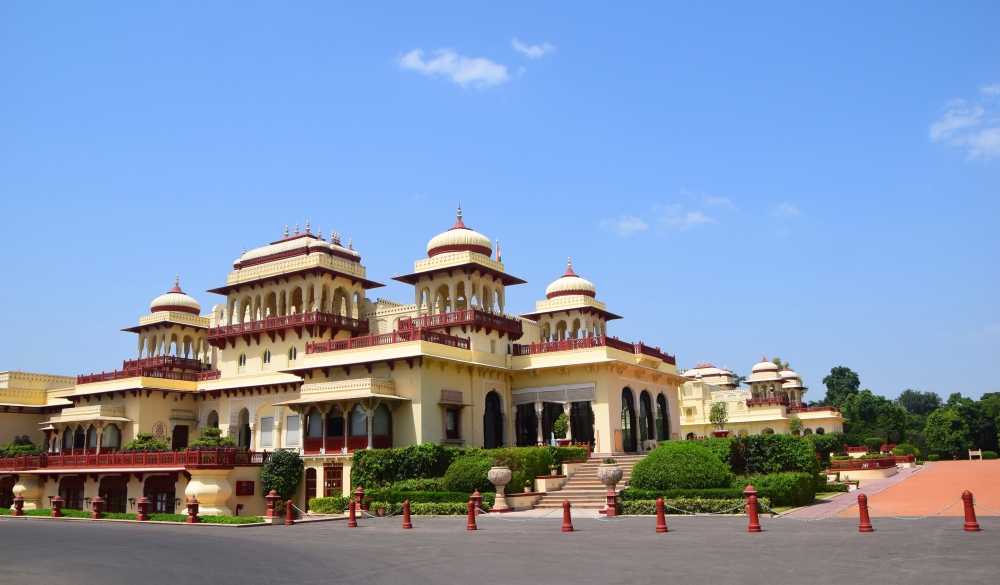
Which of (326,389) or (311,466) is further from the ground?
(326,389)

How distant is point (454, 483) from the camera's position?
2786 cm

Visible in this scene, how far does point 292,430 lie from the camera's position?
37.4 meters

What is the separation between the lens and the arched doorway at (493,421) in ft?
122

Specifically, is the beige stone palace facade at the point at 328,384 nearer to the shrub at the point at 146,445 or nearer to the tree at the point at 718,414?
the shrub at the point at 146,445

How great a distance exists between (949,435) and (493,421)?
5430 centimetres

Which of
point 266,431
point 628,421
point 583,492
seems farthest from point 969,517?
point 266,431

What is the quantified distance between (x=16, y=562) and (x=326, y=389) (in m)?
17.7

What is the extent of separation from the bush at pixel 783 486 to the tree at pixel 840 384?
2978 inches

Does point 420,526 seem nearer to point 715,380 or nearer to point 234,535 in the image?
point 234,535

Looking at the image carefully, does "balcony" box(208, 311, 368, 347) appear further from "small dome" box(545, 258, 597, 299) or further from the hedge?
the hedge

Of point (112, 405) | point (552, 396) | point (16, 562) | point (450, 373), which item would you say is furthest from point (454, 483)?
point (112, 405)

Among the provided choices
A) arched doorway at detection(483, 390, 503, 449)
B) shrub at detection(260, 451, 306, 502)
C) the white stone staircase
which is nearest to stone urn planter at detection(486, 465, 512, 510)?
the white stone staircase

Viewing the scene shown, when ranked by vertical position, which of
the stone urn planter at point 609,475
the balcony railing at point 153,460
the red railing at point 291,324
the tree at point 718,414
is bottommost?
the stone urn planter at point 609,475

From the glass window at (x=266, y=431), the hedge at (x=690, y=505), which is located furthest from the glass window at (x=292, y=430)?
the hedge at (x=690, y=505)
